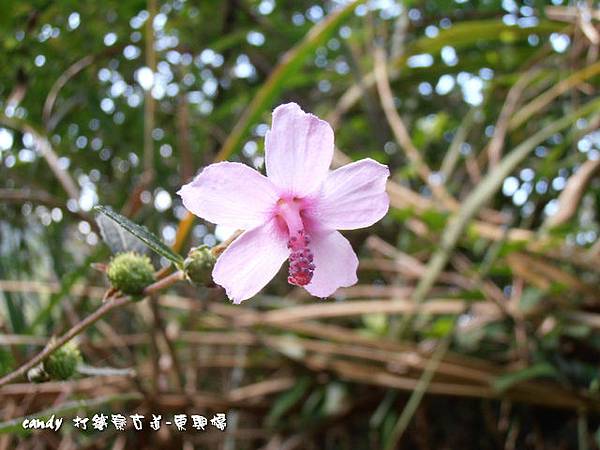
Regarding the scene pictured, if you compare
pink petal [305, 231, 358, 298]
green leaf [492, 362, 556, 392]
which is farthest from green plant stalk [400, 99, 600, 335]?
pink petal [305, 231, 358, 298]

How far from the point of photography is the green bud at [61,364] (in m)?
0.44

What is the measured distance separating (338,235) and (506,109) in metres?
0.89

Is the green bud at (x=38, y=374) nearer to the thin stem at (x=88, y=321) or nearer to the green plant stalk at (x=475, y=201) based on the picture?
the thin stem at (x=88, y=321)

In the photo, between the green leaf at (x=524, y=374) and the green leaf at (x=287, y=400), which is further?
the green leaf at (x=287, y=400)

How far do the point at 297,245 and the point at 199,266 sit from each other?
0.07 m

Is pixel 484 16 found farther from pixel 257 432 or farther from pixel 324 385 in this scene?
pixel 257 432

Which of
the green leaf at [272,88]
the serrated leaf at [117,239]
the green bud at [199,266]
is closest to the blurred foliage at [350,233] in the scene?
the green leaf at [272,88]

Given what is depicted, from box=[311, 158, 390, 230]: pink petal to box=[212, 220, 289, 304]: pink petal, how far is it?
4 cm

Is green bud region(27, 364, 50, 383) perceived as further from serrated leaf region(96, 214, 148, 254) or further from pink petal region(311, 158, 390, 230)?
pink petal region(311, 158, 390, 230)

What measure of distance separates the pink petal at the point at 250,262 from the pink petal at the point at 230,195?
11 mm

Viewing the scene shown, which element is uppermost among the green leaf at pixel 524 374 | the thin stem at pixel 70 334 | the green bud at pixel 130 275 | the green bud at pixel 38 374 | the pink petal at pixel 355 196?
the pink petal at pixel 355 196

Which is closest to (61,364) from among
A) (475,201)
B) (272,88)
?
(272,88)

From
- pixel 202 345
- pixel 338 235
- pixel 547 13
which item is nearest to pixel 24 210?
pixel 202 345

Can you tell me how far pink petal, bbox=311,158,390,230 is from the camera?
42 cm
